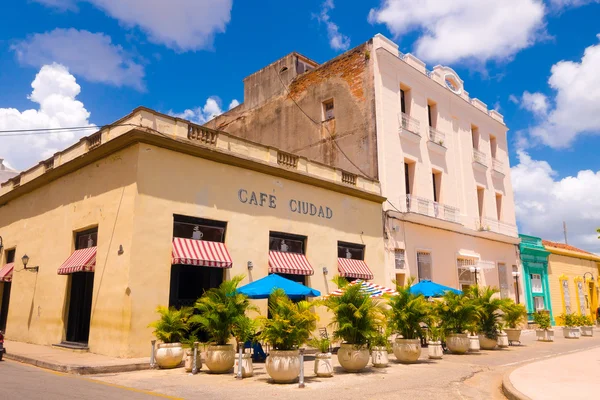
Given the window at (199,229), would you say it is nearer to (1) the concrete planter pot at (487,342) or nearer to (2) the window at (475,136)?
(1) the concrete planter pot at (487,342)

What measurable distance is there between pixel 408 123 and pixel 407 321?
12.3m

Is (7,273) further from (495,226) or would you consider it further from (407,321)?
(495,226)

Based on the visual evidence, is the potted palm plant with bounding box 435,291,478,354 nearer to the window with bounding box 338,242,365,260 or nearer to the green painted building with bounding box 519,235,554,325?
the window with bounding box 338,242,365,260

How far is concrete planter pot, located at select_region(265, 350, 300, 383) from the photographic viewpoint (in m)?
9.66

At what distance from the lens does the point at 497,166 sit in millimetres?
29453

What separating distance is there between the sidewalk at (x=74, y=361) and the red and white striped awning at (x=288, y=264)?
5315mm

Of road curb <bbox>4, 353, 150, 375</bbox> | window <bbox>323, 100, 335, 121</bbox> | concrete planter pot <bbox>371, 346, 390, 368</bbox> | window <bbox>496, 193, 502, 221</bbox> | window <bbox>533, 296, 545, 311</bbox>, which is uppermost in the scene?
window <bbox>323, 100, 335, 121</bbox>

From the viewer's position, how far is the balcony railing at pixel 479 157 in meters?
27.3

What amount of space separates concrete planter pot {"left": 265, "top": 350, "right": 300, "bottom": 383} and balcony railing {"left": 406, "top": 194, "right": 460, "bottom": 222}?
1305 centimetres

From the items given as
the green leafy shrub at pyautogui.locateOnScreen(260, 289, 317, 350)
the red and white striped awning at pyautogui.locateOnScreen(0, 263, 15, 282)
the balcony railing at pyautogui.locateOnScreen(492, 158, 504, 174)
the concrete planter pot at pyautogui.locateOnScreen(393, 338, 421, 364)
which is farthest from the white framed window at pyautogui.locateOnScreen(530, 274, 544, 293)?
the red and white striped awning at pyautogui.locateOnScreen(0, 263, 15, 282)

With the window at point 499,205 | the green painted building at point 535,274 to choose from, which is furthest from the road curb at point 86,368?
the green painted building at point 535,274

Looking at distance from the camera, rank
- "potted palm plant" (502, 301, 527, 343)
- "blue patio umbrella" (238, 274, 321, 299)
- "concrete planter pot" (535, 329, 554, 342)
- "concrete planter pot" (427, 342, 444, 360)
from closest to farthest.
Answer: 1. "blue patio umbrella" (238, 274, 321, 299)
2. "concrete planter pot" (427, 342, 444, 360)
3. "potted palm plant" (502, 301, 527, 343)
4. "concrete planter pot" (535, 329, 554, 342)

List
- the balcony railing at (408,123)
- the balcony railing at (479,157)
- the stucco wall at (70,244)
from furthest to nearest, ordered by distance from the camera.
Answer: the balcony railing at (479,157) < the balcony railing at (408,123) < the stucco wall at (70,244)

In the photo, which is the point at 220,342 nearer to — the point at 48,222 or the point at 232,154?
the point at 232,154
